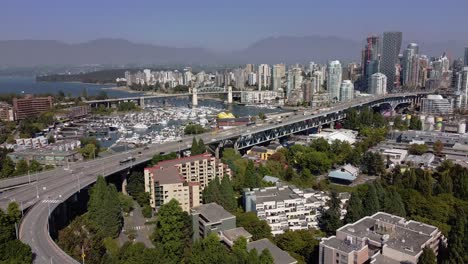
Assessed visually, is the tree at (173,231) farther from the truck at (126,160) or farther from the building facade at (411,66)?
the building facade at (411,66)

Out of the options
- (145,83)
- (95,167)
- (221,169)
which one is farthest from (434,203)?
(145,83)

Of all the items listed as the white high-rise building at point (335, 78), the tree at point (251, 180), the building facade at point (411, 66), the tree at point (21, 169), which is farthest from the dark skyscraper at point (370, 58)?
the tree at point (21, 169)

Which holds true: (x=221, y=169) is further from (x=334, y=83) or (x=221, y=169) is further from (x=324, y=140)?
(x=334, y=83)

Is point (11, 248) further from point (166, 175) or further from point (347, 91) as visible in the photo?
point (347, 91)

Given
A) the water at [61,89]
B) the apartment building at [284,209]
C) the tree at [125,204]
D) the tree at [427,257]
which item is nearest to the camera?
the tree at [427,257]

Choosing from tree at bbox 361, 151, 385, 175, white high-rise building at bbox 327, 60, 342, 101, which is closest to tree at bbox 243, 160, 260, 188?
tree at bbox 361, 151, 385, 175

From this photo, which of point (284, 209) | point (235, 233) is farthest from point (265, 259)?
point (284, 209)
